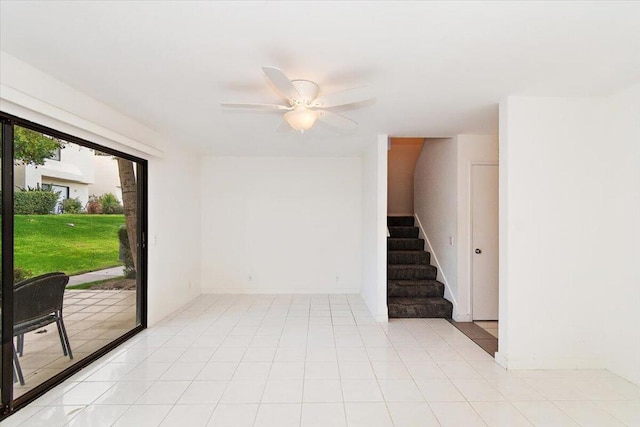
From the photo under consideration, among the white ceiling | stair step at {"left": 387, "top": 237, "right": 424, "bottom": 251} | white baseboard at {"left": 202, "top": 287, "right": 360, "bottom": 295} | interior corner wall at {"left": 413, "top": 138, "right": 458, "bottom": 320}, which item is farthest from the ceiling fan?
white baseboard at {"left": 202, "top": 287, "right": 360, "bottom": 295}

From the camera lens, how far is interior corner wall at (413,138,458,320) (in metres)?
4.31

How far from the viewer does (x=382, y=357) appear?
3059mm

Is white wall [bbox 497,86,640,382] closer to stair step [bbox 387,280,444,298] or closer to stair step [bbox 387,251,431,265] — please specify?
stair step [bbox 387,280,444,298]

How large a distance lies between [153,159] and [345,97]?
2.94m

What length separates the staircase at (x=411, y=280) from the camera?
4281 millimetres

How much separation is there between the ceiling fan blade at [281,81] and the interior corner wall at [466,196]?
2.87m

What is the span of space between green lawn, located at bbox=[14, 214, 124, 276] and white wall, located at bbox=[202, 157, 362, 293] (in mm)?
2157

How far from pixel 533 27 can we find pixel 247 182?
4653 millimetres

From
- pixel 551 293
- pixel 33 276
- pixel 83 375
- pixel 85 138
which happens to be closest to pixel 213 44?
pixel 85 138

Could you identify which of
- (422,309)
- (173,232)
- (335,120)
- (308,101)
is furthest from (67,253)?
(422,309)

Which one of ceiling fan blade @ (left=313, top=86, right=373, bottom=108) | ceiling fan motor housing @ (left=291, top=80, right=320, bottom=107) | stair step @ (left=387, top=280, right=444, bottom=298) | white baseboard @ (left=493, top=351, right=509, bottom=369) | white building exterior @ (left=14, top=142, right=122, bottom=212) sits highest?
ceiling fan motor housing @ (left=291, top=80, right=320, bottom=107)

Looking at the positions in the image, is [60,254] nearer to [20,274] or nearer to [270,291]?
[20,274]

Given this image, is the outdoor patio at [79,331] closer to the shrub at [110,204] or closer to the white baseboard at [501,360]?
the shrub at [110,204]

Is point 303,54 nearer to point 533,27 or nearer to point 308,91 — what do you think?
point 308,91
